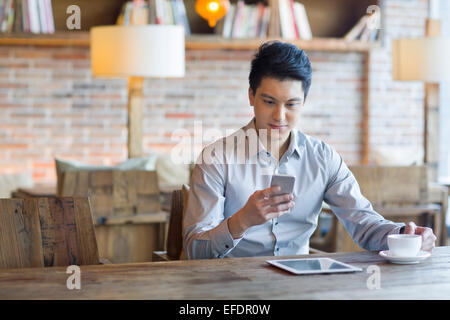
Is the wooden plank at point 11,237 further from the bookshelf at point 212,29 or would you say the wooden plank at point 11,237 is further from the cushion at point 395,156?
the cushion at point 395,156

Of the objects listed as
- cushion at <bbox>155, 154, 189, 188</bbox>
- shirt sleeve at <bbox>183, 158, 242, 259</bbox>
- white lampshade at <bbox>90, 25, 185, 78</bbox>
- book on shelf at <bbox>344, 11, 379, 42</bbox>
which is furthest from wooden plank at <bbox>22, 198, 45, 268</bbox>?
book on shelf at <bbox>344, 11, 379, 42</bbox>

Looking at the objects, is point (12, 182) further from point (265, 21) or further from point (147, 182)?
point (265, 21)

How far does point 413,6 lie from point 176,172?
2819mm

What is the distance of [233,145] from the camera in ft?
6.91

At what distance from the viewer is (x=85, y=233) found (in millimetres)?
1934

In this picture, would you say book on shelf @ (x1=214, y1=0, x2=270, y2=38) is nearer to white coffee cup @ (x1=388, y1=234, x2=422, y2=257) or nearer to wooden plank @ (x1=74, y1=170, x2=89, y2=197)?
wooden plank @ (x1=74, y1=170, x2=89, y2=197)

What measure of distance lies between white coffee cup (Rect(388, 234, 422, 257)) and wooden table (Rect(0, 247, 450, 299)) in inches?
1.6

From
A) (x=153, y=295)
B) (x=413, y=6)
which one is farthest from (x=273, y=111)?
(x=413, y=6)

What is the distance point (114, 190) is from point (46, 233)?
4.13ft

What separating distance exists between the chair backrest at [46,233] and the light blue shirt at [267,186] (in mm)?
302

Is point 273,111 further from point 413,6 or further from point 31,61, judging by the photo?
point 413,6

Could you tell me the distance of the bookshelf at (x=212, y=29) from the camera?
5078mm

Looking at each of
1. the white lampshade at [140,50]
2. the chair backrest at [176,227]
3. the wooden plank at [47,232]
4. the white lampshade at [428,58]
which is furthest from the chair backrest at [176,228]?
the white lampshade at [428,58]

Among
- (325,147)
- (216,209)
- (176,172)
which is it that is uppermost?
(325,147)
